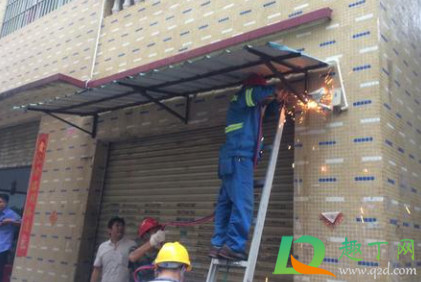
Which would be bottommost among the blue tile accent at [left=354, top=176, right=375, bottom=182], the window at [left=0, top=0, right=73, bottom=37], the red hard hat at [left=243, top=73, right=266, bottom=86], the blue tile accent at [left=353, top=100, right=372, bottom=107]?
the blue tile accent at [left=354, top=176, right=375, bottom=182]

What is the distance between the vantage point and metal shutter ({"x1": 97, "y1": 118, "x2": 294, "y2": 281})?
477 centimetres

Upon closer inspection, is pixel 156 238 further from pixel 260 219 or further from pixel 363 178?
pixel 363 178

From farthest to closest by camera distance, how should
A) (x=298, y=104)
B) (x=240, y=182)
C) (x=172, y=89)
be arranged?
(x=172, y=89) < (x=298, y=104) < (x=240, y=182)

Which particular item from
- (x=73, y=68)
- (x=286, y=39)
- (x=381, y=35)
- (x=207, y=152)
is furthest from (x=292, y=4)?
(x=73, y=68)

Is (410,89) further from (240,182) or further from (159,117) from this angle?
(159,117)

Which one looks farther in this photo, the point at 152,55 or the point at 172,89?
the point at 152,55

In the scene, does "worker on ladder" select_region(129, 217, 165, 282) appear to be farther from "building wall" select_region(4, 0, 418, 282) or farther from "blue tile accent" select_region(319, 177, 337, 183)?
"blue tile accent" select_region(319, 177, 337, 183)

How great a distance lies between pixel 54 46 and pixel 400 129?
6898 mm

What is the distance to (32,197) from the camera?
7625 millimetres

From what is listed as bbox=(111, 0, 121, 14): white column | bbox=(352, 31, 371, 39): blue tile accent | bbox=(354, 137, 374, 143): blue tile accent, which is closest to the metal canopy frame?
bbox=(352, 31, 371, 39): blue tile accent

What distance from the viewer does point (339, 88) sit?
4.18m

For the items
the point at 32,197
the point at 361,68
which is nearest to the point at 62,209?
the point at 32,197

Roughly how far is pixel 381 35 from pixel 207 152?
254cm

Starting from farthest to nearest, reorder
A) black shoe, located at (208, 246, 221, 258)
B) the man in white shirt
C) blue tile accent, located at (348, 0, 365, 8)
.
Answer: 1. the man in white shirt
2. blue tile accent, located at (348, 0, 365, 8)
3. black shoe, located at (208, 246, 221, 258)
